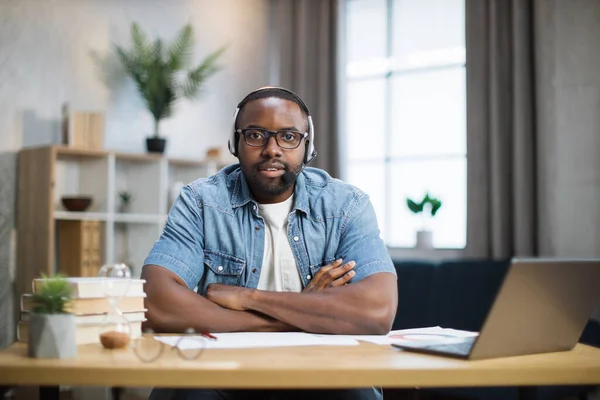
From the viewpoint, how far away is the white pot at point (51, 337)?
4.40 ft

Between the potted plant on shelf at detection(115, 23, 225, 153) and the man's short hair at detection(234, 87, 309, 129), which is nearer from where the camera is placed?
the man's short hair at detection(234, 87, 309, 129)

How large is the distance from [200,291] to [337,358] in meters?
0.91

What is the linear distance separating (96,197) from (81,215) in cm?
25

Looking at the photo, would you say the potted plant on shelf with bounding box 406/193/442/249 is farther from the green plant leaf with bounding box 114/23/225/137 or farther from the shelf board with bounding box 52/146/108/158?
the shelf board with bounding box 52/146/108/158

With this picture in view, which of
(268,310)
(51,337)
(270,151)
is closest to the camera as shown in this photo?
(51,337)

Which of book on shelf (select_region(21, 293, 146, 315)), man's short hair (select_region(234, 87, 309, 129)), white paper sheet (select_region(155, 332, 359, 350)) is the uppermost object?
man's short hair (select_region(234, 87, 309, 129))

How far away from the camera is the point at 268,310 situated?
1902 mm

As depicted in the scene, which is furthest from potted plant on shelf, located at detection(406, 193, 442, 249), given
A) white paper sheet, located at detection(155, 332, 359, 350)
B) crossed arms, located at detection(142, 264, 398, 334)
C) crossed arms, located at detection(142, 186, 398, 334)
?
white paper sheet, located at detection(155, 332, 359, 350)

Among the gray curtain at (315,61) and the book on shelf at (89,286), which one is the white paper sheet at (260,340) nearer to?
the book on shelf at (89,286)

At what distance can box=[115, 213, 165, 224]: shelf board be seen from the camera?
4723 mm

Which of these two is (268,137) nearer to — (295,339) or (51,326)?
(295,339)

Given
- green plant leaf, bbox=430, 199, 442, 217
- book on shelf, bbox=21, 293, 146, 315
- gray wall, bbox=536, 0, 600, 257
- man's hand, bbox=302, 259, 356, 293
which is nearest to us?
book on shelf, bbox=21, 293, 146, 315

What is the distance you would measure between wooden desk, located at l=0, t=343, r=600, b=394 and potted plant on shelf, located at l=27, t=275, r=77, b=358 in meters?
0.02

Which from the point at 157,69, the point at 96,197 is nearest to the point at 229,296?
the point at 96,197
